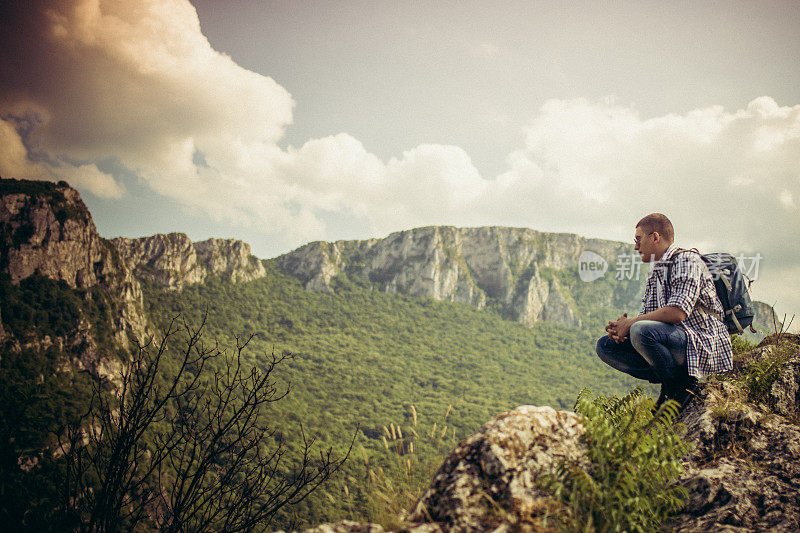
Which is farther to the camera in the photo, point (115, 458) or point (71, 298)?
point (71, 298)

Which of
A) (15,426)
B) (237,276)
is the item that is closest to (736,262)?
(15,426)

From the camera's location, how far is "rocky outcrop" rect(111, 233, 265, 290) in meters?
130

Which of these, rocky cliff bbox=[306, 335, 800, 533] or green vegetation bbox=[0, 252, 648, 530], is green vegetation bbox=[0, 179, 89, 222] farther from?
rocky cliff bbox=[306, 335, 800, 533]

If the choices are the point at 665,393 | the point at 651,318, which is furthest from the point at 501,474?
the point at 665,393

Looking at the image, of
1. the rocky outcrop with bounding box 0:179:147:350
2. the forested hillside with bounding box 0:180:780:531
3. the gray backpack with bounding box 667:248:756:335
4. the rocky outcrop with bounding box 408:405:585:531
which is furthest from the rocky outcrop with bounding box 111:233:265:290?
the gray backpack with bounding box 667:248:756:335

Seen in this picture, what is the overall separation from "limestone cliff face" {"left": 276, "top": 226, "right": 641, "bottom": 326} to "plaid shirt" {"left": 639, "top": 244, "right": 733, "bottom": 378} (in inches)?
5864

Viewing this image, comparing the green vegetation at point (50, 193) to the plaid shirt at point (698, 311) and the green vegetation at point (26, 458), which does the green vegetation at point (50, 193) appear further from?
the plaid shirt at point (698, 311)

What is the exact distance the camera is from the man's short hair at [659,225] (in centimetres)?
364

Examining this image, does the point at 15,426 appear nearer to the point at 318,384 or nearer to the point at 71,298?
the point at 318,384

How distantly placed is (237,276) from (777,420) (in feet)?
541

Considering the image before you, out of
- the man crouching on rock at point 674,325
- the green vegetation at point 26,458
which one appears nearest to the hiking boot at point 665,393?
the man crouching on rock at point 674,325

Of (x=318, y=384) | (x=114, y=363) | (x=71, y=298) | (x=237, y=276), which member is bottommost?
(x=318, y=384)

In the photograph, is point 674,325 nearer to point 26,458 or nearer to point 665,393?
point 665,393

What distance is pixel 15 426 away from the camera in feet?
10.9
